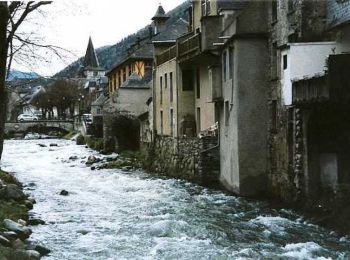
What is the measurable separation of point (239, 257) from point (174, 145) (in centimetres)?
2092

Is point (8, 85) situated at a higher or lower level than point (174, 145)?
higher

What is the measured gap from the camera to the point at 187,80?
1394 inches

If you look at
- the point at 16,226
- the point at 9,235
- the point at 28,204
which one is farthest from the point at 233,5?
the point at 9,235

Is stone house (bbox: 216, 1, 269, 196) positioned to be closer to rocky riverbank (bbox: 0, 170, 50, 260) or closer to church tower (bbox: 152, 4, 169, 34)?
rocky riverbank (bbox: 0, 170, 50, 260)

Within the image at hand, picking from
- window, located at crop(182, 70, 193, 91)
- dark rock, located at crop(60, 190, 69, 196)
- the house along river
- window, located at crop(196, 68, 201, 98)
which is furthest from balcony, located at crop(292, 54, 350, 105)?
window, located at crop(182, 70, 193, 91)

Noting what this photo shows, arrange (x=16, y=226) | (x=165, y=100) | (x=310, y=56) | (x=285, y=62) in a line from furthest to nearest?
(x=165, y=100)
(x=285, y=62)
(x=310, y=56)
(x=16, y=226)

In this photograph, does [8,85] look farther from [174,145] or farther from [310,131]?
[174,145]

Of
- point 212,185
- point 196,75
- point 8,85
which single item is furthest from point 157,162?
point 8,85

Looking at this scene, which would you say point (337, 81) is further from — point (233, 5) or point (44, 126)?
point (44, 126)

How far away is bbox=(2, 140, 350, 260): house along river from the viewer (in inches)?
583

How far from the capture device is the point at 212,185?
92.5 ft

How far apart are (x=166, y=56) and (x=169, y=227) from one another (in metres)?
21.5

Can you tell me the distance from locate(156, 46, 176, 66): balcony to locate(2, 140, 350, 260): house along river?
978 cm

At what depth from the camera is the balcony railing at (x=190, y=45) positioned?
97.7 feet
